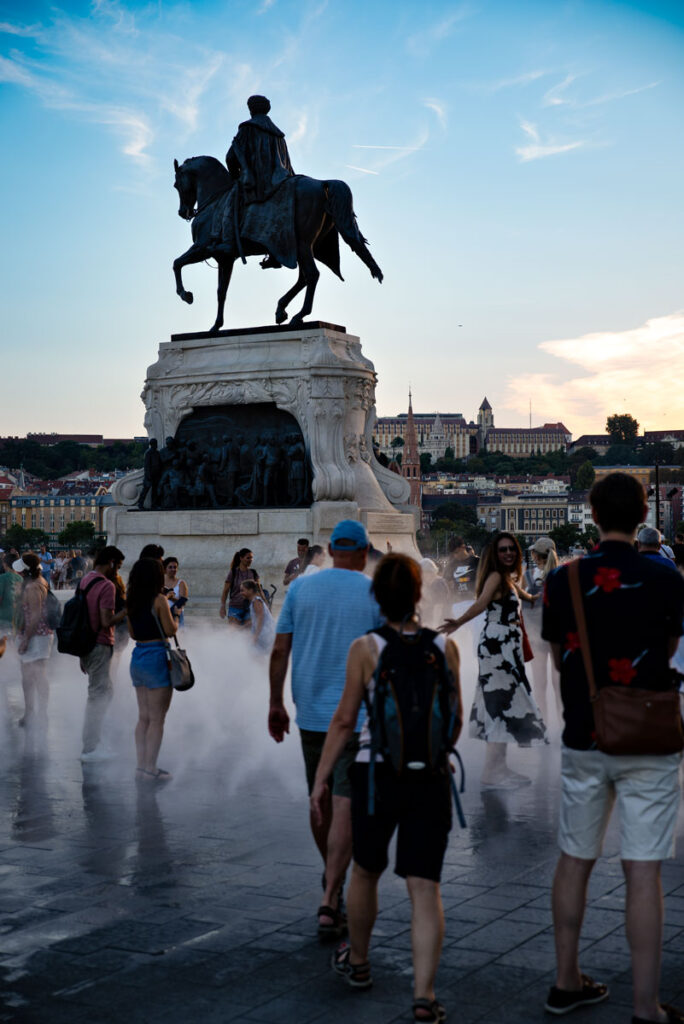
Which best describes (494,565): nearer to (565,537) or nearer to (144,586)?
(144,586)

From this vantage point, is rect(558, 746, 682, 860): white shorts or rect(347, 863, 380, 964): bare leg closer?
rect(558, 746, 682, 860): white shorts

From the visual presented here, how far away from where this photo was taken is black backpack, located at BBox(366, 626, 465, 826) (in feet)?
14.8

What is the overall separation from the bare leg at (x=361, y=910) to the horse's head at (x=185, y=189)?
17.6 metres

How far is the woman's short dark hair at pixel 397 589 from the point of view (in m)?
4.69

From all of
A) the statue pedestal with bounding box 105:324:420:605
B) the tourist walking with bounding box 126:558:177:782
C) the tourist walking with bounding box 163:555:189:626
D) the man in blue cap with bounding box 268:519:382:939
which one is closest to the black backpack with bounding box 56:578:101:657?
the tourist walking with bounding box 126:558:177:782

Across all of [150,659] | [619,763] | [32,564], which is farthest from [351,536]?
[32,564]

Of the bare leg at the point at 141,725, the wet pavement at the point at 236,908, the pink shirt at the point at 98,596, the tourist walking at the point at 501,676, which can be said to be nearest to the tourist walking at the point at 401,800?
the wet pavement at the point at 236,908

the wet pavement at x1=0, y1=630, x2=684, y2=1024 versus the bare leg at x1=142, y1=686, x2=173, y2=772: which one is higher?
the bare leg at x1=142, y1=686, x2=173, y2=772

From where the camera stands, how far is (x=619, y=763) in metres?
4.43

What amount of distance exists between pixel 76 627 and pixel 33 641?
1.96 m

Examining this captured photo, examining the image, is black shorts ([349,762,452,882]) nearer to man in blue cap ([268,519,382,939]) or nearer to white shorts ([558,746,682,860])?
white shorts ([558,746,682,860])

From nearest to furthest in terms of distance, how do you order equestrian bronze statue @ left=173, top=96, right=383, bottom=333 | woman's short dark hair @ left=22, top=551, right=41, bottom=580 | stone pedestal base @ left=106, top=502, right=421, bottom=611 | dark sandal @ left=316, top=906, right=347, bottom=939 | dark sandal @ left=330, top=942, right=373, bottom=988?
dark sandal @ left=330, top=942, right=373, bottom=988 → dark sandal @ left=316, top=906, right=347, bottom=939 → woman's short dark hair @ left=22, top=551, right=41, bottom=580 → stone pedestal base @ left=106, top=502, right=421, bottom=611 → equestrian bronze statue @ left=173, top=96, right=383, bottom=333

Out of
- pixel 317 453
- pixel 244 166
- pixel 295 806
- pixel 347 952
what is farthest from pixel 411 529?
pixel 347 952

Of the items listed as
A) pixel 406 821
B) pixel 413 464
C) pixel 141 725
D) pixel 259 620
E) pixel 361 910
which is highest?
pixel 413 464
